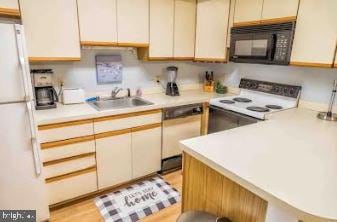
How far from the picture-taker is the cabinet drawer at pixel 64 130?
1.82m

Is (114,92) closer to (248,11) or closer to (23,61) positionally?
(23,61)

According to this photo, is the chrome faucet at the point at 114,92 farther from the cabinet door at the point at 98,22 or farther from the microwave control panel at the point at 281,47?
the microwave control panel at the point at 281,47

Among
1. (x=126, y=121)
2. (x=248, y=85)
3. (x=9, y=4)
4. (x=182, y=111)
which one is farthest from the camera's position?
(x=248, y=85)

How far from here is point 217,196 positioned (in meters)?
1.29

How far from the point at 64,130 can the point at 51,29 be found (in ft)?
2.95

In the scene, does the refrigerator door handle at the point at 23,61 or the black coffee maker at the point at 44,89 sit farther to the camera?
the black coffee maker at the point at 44,89

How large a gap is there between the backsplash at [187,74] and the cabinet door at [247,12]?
62 centimetres

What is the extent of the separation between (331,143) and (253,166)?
70 centimetres

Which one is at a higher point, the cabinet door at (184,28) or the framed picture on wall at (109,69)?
the cabinet door at (184,28)

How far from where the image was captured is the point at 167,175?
266 centimetres

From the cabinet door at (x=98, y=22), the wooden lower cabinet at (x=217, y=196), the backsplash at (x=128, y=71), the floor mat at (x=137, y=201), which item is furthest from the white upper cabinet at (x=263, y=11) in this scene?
the floor mat at (x=137, y=201)

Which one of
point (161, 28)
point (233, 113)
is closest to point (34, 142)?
point (161, 28)

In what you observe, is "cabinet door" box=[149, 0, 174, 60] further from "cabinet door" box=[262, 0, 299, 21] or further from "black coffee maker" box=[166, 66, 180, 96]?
"cabinet door" box=[262, 0, 299, 21]

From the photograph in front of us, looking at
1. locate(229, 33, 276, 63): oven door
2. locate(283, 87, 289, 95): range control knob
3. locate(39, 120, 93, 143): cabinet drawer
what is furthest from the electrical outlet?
locate(283, 87, 289, 95): range control knob
